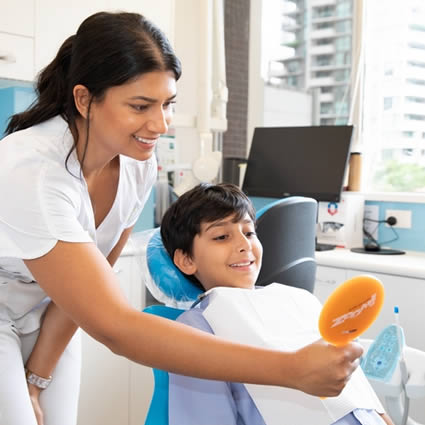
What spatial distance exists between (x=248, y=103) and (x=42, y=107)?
244cm

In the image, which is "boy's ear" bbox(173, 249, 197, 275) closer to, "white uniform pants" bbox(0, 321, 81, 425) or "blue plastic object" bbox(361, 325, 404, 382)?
"white uniform pants" bbox(0, 321, 81, 425)

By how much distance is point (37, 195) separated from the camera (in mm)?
972

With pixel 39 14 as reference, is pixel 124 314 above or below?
below

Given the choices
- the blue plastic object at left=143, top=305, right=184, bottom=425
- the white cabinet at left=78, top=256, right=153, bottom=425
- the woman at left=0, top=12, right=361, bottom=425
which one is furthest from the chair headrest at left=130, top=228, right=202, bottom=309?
the white cabinet at left=78, top=256, right=153, bottom=425

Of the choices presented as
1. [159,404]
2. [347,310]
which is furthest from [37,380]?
[347,310]

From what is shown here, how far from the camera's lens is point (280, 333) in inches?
50.8

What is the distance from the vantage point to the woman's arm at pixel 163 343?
32.1 inches

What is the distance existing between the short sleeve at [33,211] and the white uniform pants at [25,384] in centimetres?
26

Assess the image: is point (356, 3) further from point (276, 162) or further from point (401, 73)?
point (276, 162)

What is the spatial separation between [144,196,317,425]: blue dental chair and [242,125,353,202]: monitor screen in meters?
0.94

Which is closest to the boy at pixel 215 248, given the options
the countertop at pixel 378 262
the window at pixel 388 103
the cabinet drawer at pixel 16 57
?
the countertop at pixel 378 262

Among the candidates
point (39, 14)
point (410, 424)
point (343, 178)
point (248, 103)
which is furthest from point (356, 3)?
point (410, 424)

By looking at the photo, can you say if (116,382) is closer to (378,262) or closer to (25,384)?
(378,262)

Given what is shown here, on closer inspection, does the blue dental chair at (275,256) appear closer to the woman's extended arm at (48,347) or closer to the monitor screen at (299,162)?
the woman's extended arm at (48,347)
